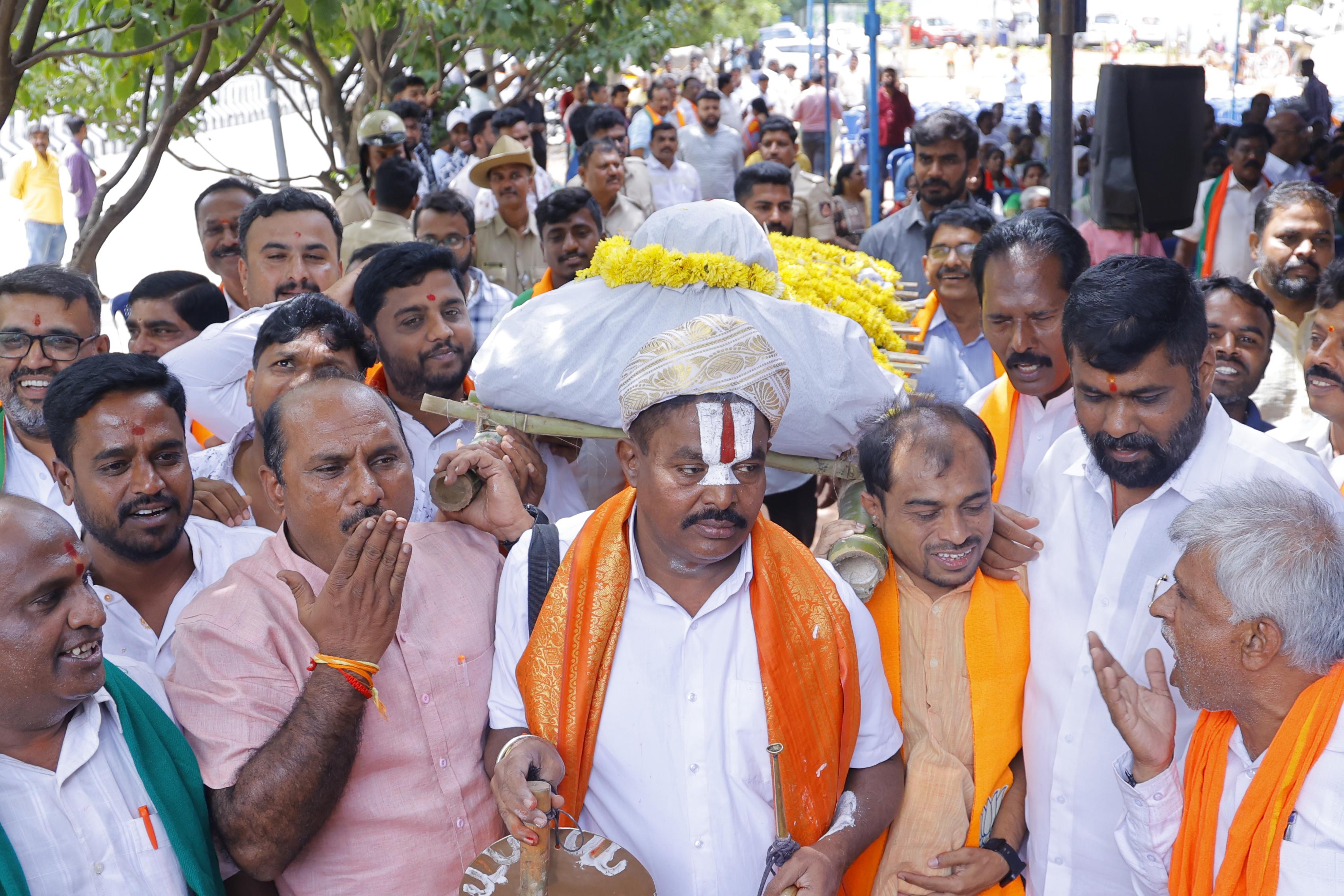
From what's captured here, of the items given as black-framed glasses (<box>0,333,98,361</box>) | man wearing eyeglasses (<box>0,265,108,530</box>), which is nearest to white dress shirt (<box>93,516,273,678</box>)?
man wearing eyeglasses (<box>0,265,108,530</box>)

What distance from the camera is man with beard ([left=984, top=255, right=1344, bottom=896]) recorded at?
262 cm

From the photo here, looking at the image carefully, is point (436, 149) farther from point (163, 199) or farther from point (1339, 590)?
point (1339, 590)

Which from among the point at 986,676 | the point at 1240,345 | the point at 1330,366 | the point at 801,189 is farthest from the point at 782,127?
the point at 986,676

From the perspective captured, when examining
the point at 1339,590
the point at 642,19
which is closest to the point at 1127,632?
the point at 1339,590

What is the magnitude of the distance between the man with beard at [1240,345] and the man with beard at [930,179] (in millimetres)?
2456

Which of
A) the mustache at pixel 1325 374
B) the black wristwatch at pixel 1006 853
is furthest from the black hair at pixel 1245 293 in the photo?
the black wristwatch at pixel 1006 853

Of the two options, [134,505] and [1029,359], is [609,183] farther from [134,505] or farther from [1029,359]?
[134,505]

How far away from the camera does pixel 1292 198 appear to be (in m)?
5.31

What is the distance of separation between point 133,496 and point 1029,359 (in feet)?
7.89

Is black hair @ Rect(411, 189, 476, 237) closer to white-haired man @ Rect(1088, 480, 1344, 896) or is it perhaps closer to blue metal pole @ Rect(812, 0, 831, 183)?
white-haired man @ Rect(1088, 480, 1344, 896)

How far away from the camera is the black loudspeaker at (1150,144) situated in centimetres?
562

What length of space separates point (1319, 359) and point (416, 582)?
2.60m

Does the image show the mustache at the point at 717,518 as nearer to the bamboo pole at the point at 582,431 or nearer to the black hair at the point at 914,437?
the black hair at the point at 914,437

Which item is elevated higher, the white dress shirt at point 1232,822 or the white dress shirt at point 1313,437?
the white dress shirt at point 1313,437
